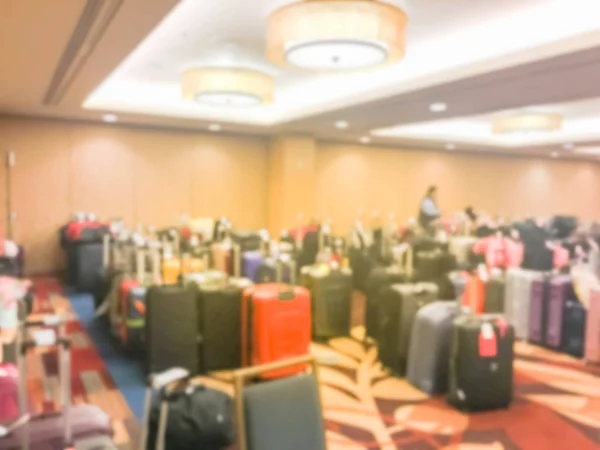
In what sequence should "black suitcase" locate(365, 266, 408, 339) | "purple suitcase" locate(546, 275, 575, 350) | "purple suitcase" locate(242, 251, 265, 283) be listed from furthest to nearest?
1. "purple suitcase" locate(242, 251, 265, 283)
2. "purple suitcase" locate(546, 275, 575, 350)
3. "black suitcase" locate(365, 266, 408, 339)

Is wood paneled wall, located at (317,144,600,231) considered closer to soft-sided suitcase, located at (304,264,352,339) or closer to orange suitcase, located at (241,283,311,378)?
soft-sided suitcase, located at (304,264,352,339)

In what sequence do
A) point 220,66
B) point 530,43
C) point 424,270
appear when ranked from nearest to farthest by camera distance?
1. point 530,43
2. point 220,66
3. point 424,270

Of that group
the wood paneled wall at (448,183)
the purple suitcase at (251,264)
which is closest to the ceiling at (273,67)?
the purple suitcase at (251,264)

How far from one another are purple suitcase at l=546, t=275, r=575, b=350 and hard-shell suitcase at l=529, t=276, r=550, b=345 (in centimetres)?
5

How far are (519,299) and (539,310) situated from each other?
0.26 metres

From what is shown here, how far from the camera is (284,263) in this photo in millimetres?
5473

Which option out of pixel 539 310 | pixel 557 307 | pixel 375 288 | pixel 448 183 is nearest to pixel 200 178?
pixel 375 288

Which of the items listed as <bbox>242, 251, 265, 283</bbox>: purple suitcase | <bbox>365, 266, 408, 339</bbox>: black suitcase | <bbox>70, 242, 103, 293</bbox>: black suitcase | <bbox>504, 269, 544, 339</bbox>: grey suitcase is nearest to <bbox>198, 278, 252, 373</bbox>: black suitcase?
<bbox>365, 266, 408, 339</bbox>: black suitcase

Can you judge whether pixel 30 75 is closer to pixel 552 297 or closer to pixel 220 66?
pixel 220 66

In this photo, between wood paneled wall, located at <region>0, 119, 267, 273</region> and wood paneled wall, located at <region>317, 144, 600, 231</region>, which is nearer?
wood paneled wall, located at <region>0, 119, 267, 273</region>

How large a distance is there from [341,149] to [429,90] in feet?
18.2

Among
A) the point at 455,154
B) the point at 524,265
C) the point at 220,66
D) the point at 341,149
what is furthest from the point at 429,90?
the point at 455,154

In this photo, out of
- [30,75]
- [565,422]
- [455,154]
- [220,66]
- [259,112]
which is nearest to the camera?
[565,422]

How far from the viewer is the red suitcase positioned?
153 inches
